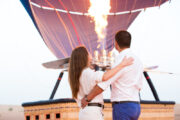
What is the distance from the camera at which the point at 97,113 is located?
298cm

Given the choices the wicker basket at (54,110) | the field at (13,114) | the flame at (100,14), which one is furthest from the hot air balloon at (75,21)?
the wicker basket at (54,110)

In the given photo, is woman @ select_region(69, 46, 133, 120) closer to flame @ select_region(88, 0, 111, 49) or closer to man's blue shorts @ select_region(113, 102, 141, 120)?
man's blue shorts @ select_region(113, 102, 141, 120)

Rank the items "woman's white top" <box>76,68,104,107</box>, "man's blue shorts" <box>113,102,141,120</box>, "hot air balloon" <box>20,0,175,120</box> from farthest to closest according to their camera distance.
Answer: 1. "hot air balloon" <box>20,0,175,120</box>
2. "woman's white top" <box>76,68,104,107</box>
3. "man's blue shorts" <box>113,102,141,120</box>

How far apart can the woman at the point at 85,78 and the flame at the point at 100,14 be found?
41.0 ft

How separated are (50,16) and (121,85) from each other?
570 inches

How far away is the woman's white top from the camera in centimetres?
302

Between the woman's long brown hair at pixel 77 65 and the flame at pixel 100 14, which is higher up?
the flame at pixel 100 14

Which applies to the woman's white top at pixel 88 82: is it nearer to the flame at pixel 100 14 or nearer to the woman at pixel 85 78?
the woman at pixel 85 78

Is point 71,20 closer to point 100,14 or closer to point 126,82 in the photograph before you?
point 100,14

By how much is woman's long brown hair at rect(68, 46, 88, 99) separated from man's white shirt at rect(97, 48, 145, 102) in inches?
10.9

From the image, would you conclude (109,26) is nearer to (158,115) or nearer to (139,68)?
(158,115)

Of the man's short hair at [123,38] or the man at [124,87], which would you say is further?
the man's short hair at [123,38]

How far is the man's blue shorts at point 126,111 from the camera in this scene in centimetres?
288

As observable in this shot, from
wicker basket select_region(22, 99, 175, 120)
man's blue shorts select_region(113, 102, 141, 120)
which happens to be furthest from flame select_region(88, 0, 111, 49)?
man's blue shorts select_region(113, 102, 141, 120)
